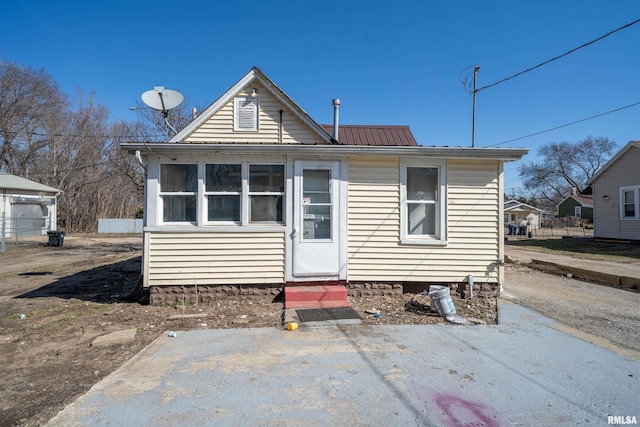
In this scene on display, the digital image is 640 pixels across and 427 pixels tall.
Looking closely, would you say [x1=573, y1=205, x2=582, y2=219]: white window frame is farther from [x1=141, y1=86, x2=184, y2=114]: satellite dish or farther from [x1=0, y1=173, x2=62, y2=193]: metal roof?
[x1=0, y1=173, x2=62, y2=193]: metal roof

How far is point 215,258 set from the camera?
6238 millimetres

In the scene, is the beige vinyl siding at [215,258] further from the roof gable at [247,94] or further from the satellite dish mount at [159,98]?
the satellite dish mount at [159,98]

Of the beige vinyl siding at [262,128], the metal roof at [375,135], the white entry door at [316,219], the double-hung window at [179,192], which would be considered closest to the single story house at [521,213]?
the metal roof at [375,135]

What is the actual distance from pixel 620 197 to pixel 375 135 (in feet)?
50.5

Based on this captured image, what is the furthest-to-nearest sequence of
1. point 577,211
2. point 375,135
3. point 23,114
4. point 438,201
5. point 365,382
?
point 577,211 < point 23,114 < point 375,135 < point 438,201 < point 365,382

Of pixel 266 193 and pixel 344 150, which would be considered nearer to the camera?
pixel 344 150

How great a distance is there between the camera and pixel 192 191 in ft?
20.8

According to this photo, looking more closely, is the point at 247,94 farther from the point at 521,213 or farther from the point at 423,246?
the point at 521,213

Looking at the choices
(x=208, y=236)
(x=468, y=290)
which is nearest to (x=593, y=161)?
(x=468, y=290)

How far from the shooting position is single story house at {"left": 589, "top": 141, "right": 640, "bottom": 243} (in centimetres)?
1642

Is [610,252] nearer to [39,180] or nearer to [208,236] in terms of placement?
[208,236]

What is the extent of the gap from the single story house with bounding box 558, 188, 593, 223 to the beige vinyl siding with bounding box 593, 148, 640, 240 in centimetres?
2793

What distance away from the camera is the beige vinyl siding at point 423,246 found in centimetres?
650

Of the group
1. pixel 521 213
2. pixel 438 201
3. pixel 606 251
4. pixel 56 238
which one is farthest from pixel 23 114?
pixel 521 213
